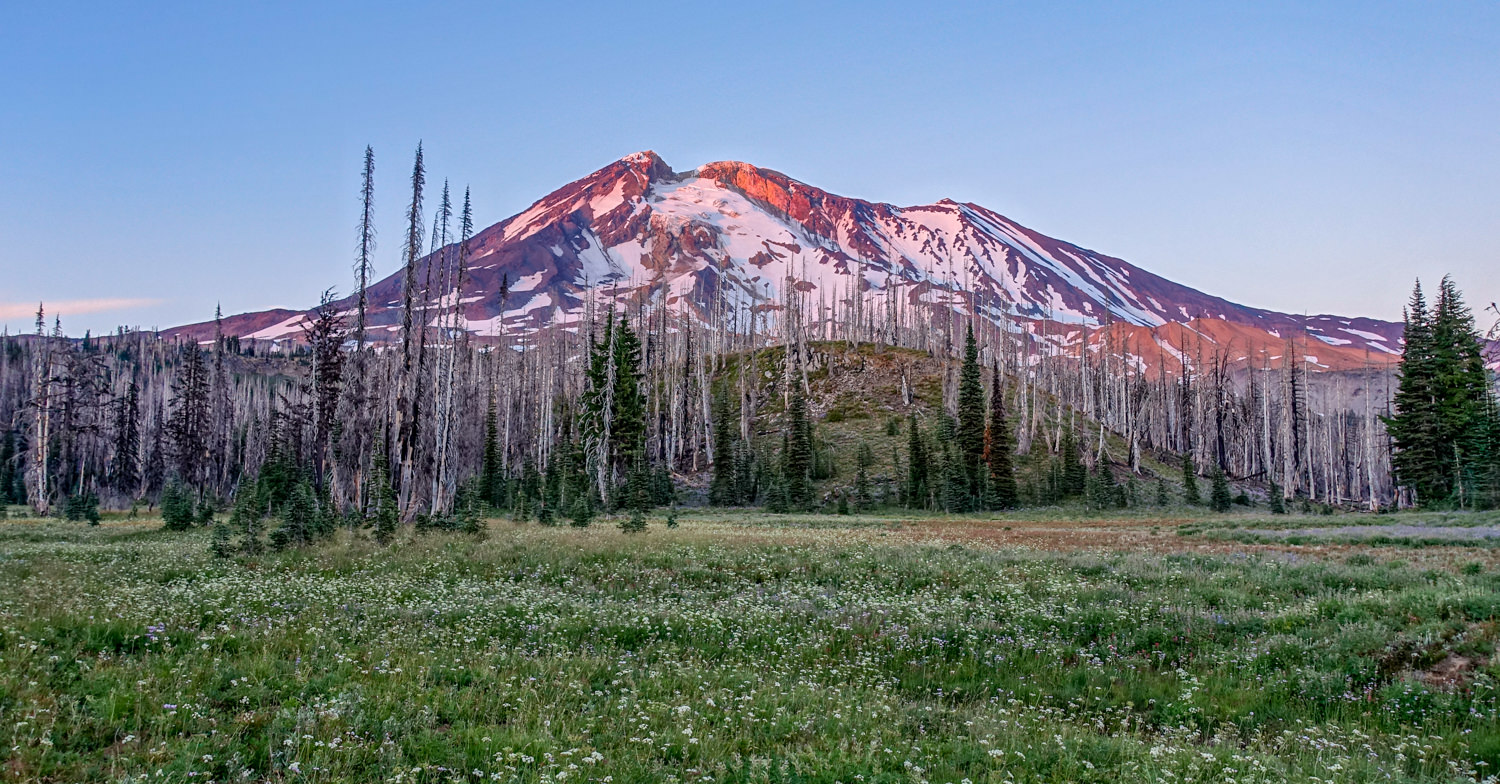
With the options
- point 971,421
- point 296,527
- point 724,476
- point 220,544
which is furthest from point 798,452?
point 220,544

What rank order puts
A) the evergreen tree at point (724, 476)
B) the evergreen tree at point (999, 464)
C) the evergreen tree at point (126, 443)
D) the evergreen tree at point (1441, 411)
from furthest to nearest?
the evergreen tree at point (724, 476) < the evergreen tree at point (126, 443) < the evergreen tree at point (999, 464) < the evergreen tree at point (1441, 411)

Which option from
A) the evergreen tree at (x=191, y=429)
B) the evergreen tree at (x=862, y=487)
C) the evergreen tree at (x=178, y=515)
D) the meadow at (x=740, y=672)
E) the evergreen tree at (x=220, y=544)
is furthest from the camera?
the evergreen tree at (x=862, y=487)

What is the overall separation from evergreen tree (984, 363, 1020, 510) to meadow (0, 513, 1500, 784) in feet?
134

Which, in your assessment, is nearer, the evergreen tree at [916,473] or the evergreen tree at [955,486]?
the evergreen tree at [955,486]

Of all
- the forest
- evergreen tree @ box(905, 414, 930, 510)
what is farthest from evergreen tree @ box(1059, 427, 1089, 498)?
evergreen tree @ box(905, 414, 930, 510)

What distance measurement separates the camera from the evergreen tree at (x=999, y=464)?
2253 inches

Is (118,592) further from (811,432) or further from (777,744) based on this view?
(811,432)

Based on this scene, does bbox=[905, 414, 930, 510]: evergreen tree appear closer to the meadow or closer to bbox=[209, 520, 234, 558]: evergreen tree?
the meadow

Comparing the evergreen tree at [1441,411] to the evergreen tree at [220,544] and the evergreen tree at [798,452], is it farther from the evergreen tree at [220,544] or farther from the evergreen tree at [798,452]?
the evergreen tree at [220,544]

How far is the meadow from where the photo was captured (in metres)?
5.73

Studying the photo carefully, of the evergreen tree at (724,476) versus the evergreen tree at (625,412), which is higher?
the evergreen tree at (625,412)

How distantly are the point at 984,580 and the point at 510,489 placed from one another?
44.9 m

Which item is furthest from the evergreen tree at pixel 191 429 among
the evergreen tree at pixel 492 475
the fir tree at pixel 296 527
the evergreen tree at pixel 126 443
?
the fir tree at pixel 296 527

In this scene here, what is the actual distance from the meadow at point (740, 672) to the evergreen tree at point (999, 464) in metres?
40.8
